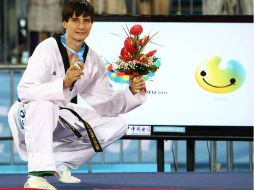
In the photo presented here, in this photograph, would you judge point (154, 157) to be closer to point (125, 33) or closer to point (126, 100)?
point (125, 33)

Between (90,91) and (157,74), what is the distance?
2.95 feet

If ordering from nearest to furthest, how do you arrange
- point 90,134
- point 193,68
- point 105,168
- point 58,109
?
point 58,109 < point 90,134 < point 193,68 < point 105,168

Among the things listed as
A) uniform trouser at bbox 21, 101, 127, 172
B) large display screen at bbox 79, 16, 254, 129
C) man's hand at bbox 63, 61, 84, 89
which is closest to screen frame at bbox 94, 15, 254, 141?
large display screen at bbox 79, 16, 254, 129

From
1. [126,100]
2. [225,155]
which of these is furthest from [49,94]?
[225,155]

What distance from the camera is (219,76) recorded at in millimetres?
8555

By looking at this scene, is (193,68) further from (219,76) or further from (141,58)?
(141,58)

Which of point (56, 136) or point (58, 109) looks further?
point (56, 136)

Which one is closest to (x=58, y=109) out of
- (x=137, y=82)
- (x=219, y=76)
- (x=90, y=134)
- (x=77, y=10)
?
(x=90, y=134)

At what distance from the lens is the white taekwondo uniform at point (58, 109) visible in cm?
703

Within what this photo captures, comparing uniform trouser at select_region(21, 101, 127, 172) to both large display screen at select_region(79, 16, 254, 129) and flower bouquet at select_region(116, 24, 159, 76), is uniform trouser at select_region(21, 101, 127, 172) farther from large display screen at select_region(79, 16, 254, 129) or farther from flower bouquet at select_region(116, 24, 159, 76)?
large display screen at select_region(79, 16, 254, 129)

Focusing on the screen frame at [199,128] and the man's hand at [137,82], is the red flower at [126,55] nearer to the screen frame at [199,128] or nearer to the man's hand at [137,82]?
the man's hand at [137,82]

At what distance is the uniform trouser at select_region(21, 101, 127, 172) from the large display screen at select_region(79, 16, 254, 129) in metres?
0.81

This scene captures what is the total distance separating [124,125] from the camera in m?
7.70

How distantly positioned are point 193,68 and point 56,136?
1411 millimetres
